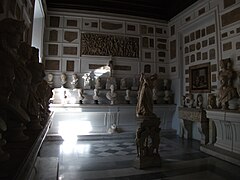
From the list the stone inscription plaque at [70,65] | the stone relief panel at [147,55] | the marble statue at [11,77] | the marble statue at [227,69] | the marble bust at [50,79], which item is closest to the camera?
the marble statue at [11,77]

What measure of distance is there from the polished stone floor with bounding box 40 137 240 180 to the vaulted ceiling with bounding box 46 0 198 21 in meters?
4.40

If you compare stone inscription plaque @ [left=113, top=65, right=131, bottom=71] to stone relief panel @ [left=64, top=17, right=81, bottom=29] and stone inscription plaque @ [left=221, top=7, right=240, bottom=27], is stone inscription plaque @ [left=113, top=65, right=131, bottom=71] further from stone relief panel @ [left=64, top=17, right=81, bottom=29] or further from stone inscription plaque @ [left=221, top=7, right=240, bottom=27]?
stone inscription plaque @ [left=221, top=7, right=240, bottom=27]

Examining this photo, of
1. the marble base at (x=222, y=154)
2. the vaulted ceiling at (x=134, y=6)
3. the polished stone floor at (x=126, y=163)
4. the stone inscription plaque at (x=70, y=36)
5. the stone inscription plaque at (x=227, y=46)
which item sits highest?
the vaulted ceiling at (x=134, y=6)

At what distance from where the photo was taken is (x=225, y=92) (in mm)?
4293

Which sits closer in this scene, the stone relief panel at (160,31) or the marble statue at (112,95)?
the marble statue at (112,95)

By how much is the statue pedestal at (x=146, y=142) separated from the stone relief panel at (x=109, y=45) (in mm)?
3779

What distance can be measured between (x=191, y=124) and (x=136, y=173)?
3528 millimetres

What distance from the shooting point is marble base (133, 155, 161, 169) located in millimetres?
3342

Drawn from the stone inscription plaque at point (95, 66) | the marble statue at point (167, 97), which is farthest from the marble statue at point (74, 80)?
the marble statue at point (167, 97)

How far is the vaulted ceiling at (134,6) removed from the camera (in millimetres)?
6332

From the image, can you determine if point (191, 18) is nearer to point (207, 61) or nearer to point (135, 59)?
point (207, 61)

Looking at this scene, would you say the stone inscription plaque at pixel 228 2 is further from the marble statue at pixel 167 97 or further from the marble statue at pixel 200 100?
the marble statue at pixel 167 97

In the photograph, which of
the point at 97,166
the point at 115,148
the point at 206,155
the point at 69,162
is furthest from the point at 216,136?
the point at 69,162

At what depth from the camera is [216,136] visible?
4707 mm
